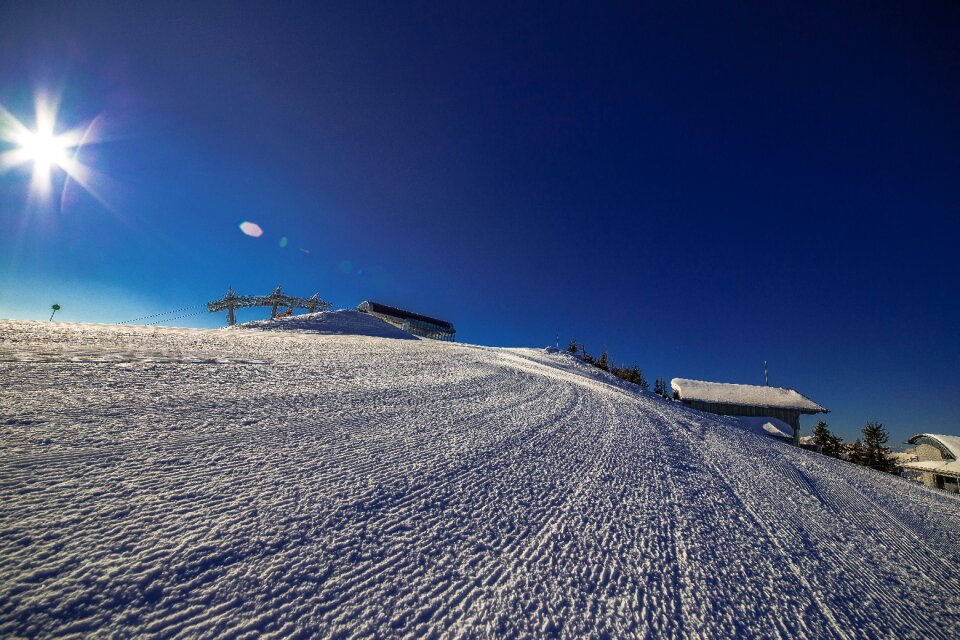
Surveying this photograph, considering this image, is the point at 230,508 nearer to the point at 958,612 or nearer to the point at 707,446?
the point at 958,612

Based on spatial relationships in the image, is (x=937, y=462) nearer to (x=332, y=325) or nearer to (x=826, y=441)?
(x=826, y=441)

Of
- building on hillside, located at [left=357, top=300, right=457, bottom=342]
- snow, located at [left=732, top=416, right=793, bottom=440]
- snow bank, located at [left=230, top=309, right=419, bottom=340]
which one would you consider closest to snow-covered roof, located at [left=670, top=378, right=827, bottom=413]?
snow, located at [left=732, top=416, right=793, bottom=440]

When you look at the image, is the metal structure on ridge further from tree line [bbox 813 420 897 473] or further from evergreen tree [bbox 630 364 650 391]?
tree line [bbox 813 420 897 473]

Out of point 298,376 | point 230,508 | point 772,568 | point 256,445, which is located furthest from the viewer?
point 298,376

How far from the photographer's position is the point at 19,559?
1.07m

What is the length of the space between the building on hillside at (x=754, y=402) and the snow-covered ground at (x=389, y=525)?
17.8 m

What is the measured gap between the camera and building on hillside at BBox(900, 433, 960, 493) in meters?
16.6

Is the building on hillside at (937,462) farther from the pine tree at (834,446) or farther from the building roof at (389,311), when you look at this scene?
the building roof at (389,311)

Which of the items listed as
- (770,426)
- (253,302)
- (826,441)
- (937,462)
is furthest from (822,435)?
(253,302)

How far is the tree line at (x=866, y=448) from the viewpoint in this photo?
19891mm

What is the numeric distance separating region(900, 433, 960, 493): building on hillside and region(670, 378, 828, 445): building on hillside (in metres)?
5.12

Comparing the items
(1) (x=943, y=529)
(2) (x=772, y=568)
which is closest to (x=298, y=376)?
(2) (x=772, y=568)

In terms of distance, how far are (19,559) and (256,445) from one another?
3.15 feet

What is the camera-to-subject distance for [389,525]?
155 centimetres
